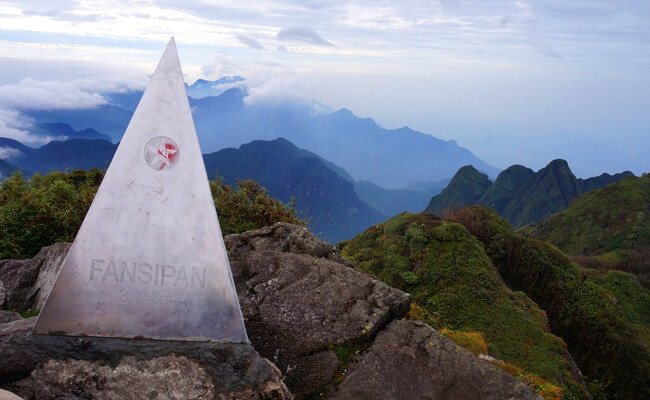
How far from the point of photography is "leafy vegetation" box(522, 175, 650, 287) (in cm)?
3734

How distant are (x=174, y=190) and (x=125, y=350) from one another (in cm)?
222

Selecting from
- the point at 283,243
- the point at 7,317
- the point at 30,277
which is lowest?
the point at 30,277

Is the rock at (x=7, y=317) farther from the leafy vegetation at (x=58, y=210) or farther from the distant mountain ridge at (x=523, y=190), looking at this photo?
the distant mountain ridge at (x=523, y=190)

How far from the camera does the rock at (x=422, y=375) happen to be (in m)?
5.95

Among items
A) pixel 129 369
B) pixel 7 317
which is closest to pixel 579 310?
pixel 129 369

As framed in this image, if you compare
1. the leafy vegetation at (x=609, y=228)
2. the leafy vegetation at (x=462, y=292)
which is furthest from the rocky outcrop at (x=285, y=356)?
the leafy vegetation at (x=609, y=228)

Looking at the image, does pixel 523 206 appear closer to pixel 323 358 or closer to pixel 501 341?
pixel 501 341

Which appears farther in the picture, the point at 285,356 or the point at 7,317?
the point at 7,317

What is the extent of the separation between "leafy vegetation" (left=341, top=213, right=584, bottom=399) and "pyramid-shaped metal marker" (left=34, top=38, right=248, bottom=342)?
15.2 feet

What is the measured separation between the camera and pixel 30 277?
372 inches

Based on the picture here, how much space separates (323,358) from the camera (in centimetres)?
643

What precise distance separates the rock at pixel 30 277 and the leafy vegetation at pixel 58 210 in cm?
174

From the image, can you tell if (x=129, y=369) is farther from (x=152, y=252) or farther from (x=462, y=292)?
(x=462, y=292)

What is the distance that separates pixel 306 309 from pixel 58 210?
879 centimetres
